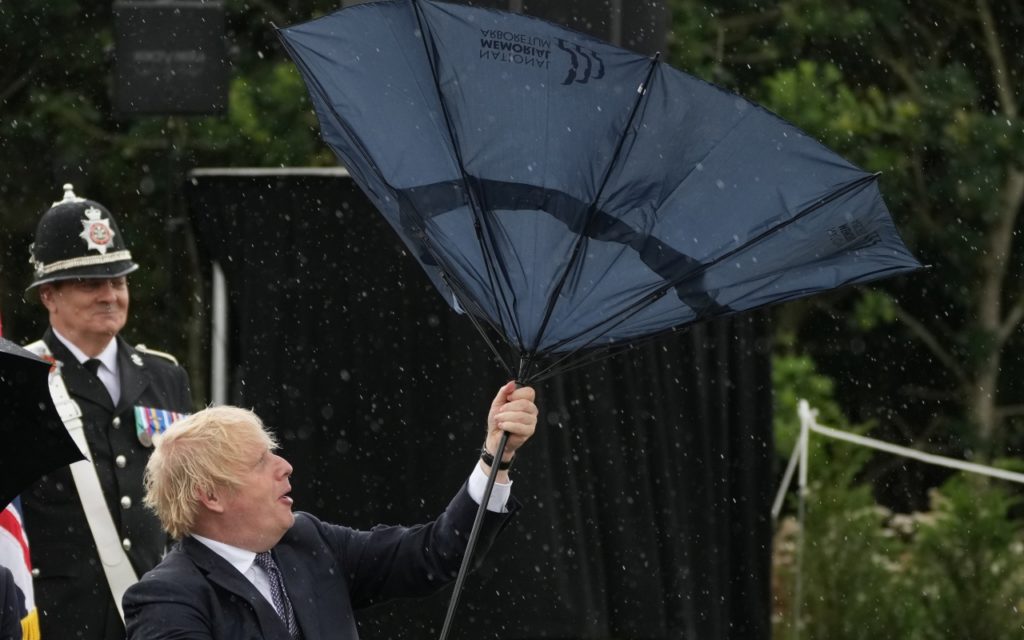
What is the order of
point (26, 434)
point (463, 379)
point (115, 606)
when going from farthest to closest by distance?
point (463, 379)
point (115, 606)
point (26, 434)

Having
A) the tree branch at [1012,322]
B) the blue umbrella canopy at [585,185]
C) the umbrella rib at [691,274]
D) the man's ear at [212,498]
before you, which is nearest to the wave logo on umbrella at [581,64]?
the blue umbrella canopy at [585,185]

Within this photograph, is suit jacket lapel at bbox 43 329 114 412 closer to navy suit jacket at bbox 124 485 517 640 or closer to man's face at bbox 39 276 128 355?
man's face at bbox 39 276 128 355

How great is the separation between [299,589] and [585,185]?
0.97 m

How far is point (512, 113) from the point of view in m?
3.37

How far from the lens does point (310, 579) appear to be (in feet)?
10.7

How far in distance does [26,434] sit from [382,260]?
2284mm

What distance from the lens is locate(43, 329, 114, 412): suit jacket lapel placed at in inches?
176

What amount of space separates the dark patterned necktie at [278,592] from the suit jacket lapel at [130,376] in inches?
54.3

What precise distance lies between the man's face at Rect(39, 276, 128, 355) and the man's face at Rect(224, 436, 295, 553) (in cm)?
141

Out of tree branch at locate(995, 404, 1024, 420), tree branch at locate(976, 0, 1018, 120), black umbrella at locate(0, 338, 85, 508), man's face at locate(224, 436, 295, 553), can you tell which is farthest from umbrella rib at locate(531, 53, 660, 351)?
tree branch at locate(995, 404, 1024, 420)

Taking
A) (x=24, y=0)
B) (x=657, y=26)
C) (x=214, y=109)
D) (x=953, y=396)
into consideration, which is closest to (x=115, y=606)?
(x=657, y=26)

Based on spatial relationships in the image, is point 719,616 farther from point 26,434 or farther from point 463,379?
point 26,434

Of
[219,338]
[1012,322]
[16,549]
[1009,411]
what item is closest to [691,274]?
[16,549]

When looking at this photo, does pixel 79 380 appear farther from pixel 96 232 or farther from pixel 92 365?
pixel 96 232
